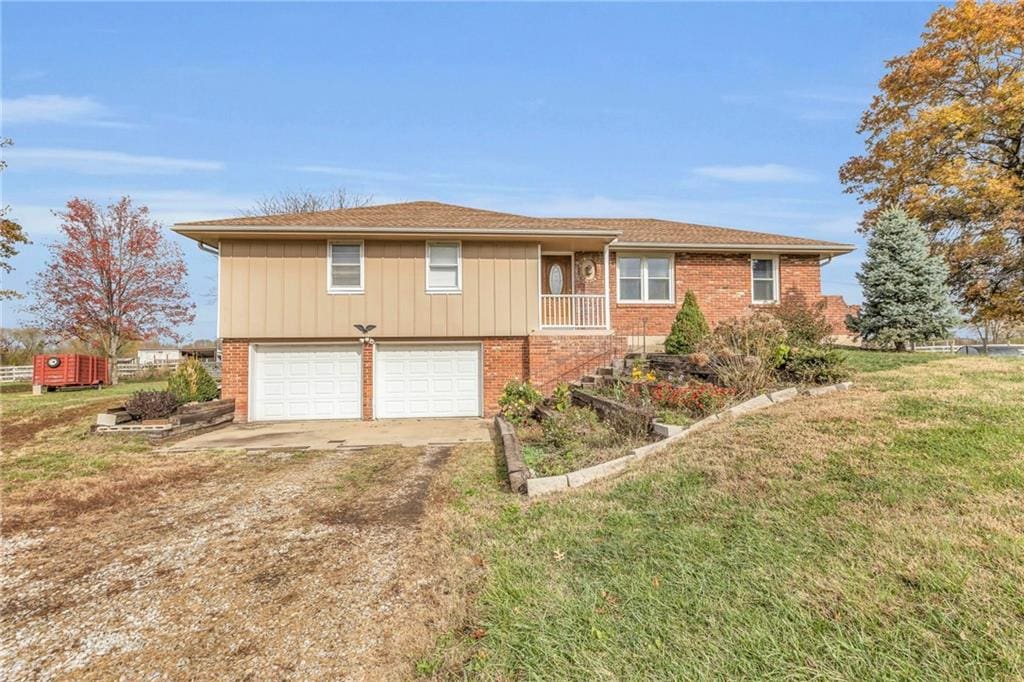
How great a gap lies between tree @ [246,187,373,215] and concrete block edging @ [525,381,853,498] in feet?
93.6

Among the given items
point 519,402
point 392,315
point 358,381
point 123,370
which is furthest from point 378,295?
point 123,370

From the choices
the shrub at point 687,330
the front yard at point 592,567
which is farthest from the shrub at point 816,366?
the shrub at point 687,330

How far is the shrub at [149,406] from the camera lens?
9.02m

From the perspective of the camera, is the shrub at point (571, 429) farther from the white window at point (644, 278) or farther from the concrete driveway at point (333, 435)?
the white window at point (644, 278)

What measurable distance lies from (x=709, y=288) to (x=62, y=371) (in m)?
23.1

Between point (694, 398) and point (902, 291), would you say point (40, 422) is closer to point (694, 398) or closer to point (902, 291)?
point (694, 398)

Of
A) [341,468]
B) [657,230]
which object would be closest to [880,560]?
[341,468]

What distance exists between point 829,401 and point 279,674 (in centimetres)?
614

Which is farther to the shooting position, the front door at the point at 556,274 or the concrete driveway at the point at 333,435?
the front door at the point at 556,274

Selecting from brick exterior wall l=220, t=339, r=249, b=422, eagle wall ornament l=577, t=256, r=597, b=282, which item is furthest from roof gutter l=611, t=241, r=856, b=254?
brick exterior wall l=220, t=339, r=249, b=422

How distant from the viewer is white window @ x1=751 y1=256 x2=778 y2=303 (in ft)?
45.3

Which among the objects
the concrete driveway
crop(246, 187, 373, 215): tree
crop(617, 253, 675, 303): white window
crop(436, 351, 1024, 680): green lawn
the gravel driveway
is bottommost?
the concrete driveway

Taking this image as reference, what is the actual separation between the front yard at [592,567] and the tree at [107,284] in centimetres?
2182

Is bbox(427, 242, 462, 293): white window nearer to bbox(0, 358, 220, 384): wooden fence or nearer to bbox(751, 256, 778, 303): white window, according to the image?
bbox(751, 256, 778, 303): white window
